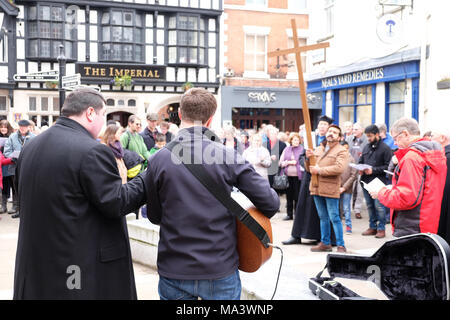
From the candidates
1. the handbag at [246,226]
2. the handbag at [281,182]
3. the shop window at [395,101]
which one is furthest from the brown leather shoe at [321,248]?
the shop window at [395,101]

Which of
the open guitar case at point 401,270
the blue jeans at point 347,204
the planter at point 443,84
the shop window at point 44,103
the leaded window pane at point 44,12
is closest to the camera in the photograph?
the open guitar case at point 401,270

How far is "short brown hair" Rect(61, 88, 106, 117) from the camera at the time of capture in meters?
2.68

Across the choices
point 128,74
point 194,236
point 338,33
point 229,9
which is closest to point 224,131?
point 338,33

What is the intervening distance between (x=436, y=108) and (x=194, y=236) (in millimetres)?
9685

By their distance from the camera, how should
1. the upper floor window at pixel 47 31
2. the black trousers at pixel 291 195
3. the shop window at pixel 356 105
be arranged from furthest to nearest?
1. the upper floor window at pixel 47 31
2. the shop window at pixel 356 105
3. the black trousers at pixel 291 195

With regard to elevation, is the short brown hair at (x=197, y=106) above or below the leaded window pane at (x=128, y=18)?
below

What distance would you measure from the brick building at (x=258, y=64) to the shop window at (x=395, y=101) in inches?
426

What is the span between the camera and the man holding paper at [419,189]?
4.14 m

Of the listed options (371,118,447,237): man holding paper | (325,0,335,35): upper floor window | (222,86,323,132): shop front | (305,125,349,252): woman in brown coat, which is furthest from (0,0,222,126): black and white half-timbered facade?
(371,118,447,237): man holding paper

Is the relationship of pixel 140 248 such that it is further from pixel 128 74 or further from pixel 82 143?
pixel 128 74

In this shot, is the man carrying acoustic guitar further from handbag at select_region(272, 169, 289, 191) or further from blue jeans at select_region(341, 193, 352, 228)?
handbag at select_region(272, 169, 289, 191)

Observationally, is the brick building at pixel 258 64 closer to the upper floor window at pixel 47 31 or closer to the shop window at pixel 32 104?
the upper floor window at pixel 47 31

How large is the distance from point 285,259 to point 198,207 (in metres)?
4.09
